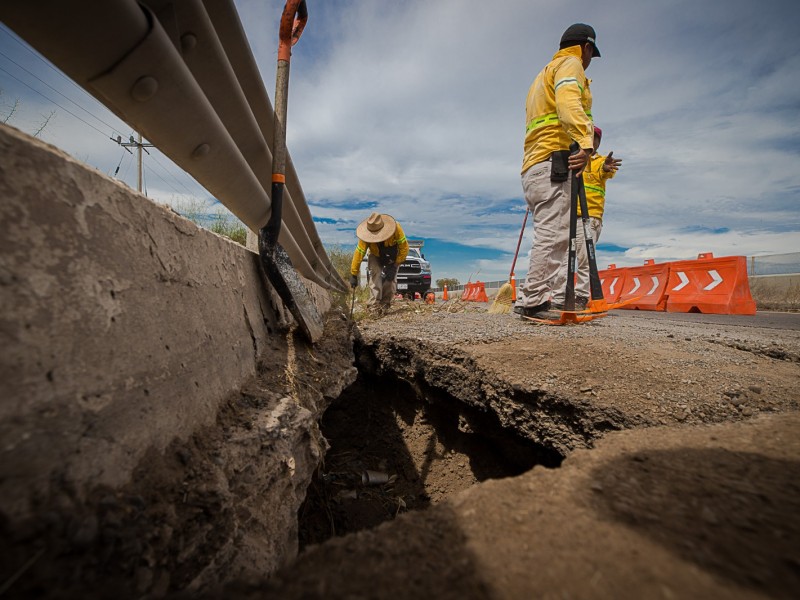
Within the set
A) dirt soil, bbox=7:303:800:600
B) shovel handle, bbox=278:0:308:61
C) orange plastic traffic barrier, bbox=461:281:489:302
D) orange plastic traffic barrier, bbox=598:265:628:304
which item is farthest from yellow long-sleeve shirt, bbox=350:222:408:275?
orange plastic traffic barrier, bbox=461:281:489:302

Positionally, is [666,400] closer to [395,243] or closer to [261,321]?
[261,321]

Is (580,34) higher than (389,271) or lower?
higher

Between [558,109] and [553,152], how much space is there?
0.38 metres

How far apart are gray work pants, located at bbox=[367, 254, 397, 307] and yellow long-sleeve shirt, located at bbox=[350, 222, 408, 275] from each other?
7.1 inches

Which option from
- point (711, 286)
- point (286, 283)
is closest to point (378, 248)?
point (286, 283)

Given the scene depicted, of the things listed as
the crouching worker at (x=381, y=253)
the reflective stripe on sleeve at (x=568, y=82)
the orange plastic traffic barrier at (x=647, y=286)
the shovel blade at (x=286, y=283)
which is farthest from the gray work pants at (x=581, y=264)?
the crouching worker at (x=381, y=253)

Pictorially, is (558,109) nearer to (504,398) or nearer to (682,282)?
(504,398)

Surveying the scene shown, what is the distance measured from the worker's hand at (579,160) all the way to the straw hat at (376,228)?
3497mm

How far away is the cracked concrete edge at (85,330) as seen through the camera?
534 mm

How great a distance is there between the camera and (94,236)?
706 millimetres

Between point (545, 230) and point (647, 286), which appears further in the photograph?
point (647, 286)

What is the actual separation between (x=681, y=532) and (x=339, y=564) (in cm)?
66

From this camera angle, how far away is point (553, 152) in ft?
11.7

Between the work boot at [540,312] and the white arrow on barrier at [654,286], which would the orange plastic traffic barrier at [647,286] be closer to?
the white arrow on barrier at [654,286]
